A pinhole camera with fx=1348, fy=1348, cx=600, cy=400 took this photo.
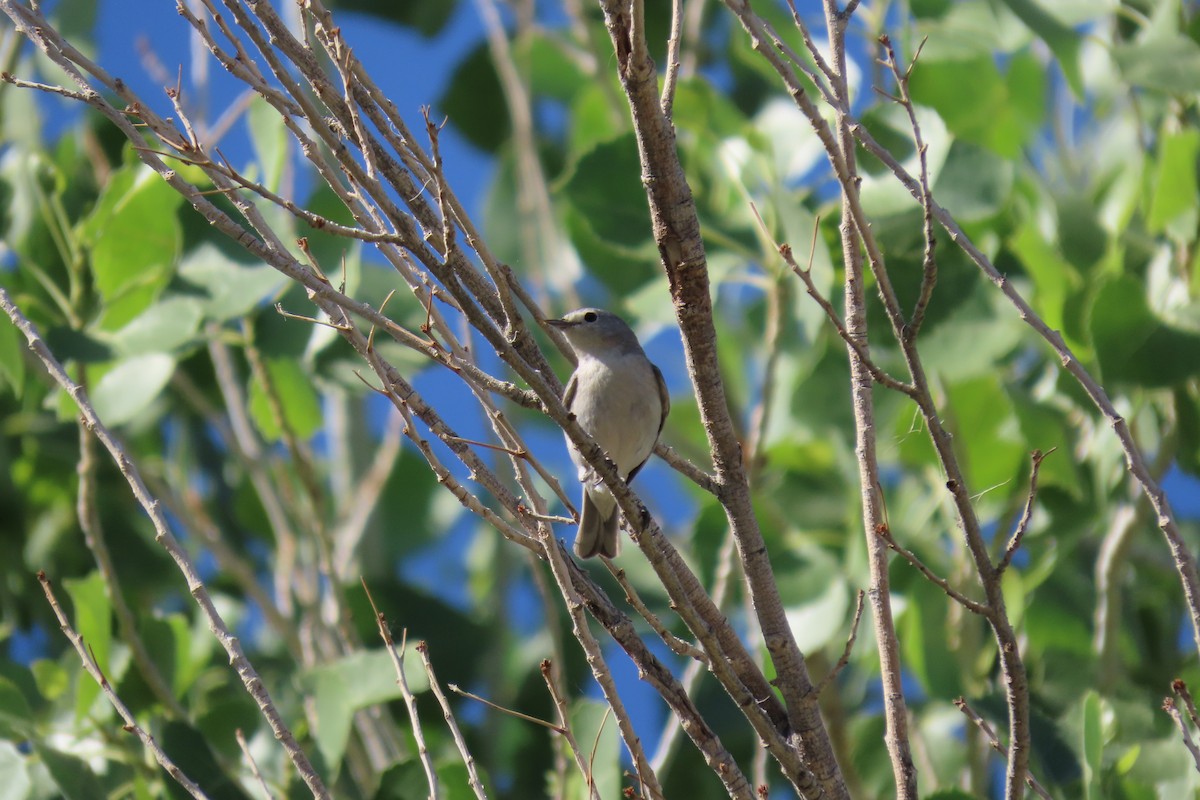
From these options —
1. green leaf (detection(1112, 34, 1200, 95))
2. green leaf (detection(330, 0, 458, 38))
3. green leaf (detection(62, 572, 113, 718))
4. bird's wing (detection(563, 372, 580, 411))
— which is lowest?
green leaf (detection(62, 572, 113, 718))

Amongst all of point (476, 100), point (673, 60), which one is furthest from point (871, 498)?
point (476, 100)

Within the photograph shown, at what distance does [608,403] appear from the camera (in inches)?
170

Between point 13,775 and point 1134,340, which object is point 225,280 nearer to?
point 13,775

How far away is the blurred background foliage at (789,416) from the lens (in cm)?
398

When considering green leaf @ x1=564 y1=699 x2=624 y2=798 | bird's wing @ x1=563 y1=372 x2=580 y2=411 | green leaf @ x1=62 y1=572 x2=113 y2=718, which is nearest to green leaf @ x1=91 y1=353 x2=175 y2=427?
green leaf @ x1=62 y1=572 x2=113 y2=718

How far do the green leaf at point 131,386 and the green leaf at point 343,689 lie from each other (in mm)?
1033

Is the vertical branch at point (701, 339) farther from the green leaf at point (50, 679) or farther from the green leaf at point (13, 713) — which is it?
the green leaf at point (50, 679)

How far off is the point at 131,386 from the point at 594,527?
1554mm

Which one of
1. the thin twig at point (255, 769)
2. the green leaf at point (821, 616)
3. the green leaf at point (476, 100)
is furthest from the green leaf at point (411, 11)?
the thin twig at point (255, 769)

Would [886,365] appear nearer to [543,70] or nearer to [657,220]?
[657,220]

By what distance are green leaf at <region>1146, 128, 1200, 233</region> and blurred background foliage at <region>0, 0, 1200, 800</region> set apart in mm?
12

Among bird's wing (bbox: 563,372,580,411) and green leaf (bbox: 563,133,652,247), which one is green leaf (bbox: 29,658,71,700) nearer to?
bird's wing (bbox: 563,372,580,411)

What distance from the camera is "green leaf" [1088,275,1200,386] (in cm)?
396

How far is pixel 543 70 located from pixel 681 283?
4321 mm
